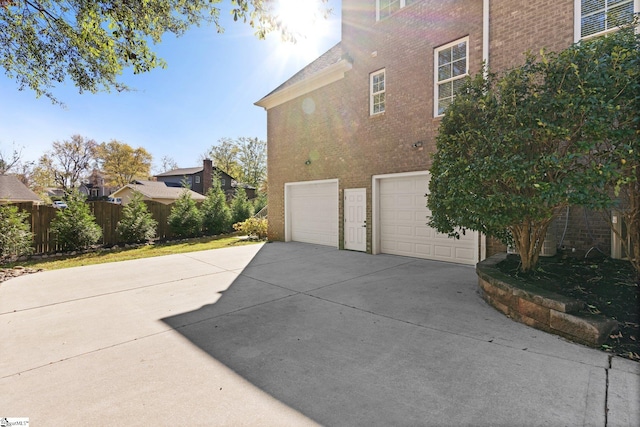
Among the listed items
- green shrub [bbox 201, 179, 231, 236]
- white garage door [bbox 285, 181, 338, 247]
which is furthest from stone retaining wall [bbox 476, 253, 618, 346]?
green shrub [bbox 201, 179, 231, 236]

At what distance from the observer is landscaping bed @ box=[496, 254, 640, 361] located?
124 inches

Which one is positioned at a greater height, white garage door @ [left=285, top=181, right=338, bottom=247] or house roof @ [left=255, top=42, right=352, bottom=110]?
house roof @ [left=255, top=42, right=352, bottom=110]

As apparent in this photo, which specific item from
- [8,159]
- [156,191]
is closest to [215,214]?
[156,191]

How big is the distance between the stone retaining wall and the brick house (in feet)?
9.02

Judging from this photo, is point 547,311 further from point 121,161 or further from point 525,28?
point 121,161

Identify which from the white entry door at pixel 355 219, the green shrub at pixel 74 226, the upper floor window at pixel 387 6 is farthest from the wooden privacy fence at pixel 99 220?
the upper floor window at pixel 387 6

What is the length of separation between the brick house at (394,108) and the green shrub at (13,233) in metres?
8.29

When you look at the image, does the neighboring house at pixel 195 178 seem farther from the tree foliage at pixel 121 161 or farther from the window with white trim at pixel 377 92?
the window with white trim at pixel 377 92

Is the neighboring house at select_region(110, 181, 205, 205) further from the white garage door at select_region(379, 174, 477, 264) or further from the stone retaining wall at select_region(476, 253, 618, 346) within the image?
the stone retaining wall at select_region(476, 253, 618, 346)

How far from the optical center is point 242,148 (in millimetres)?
44562

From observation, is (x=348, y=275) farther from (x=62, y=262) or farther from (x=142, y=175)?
(x=142, y=175)

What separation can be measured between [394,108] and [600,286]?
6277mm

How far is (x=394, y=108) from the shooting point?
866cm

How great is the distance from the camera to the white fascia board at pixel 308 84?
32.8ft
